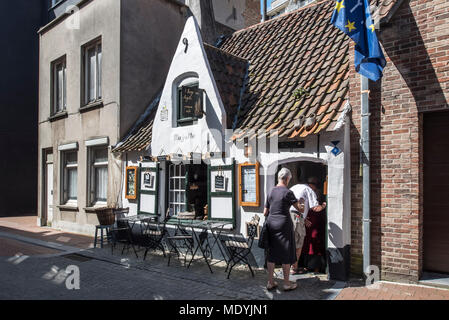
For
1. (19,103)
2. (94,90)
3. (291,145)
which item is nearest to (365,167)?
(291,145)

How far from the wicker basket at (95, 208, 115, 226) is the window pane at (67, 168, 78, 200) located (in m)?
3.61

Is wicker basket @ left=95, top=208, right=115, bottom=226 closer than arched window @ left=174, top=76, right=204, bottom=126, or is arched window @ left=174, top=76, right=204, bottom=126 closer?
arched window @ left=174, top=76, right=204, bottom=126

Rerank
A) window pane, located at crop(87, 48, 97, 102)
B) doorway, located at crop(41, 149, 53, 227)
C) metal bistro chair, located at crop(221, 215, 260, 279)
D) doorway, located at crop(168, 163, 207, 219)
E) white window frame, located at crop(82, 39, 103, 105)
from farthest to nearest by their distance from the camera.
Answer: doorway, located at crop(41, 149, 53, 227) → window pane, located at crop(87, 48, 97, 102) → white window frame, located at crop(82, 39, 103, 105) → doorway, located at crop(168, 163, 207, 219) → metal bistro chair, located at crop(221, 215, 260, 279)

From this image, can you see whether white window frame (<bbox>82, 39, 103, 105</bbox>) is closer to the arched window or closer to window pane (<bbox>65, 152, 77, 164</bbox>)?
window pane (<bbox>65, 152, 77, 164</bbox>)

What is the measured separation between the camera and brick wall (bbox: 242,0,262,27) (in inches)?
567

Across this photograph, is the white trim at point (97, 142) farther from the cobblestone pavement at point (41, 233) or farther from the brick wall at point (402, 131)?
the brick wall at point (402, 131)

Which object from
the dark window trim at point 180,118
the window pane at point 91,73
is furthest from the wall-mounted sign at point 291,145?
the window pane at point 91,73

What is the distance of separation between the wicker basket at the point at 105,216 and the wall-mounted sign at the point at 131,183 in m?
0.67

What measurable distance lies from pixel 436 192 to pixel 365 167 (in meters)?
1.21

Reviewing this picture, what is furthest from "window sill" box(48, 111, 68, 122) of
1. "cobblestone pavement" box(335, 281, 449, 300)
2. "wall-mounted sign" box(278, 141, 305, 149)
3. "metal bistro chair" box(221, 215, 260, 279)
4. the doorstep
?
the doorstep

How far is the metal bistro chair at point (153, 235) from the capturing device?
26.2ft

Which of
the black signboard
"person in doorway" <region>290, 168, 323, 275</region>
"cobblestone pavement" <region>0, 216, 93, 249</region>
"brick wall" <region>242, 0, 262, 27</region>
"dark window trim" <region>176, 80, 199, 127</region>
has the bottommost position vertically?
"cobblestone pavement" <region>0, 216, 93, 249</region>
